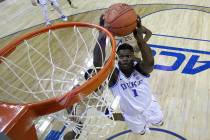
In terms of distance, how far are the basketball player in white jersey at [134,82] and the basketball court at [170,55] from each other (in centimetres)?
45

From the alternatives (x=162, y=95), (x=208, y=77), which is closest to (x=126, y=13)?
(x=162, y=95)

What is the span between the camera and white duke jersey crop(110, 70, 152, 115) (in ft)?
8.78

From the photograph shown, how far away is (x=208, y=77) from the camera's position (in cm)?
412

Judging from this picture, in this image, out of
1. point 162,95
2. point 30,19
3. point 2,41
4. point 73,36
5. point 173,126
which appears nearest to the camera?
point 173,126

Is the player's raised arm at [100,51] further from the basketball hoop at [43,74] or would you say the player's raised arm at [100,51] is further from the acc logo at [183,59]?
the acc logo at [183,59]

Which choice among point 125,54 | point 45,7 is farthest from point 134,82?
point 45,7

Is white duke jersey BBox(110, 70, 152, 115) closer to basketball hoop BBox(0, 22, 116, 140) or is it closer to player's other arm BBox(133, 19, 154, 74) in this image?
player's other arm BBox(133, 19, 154, 74)

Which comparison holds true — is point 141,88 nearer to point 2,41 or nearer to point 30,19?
point 2,41

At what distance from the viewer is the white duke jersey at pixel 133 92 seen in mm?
2676

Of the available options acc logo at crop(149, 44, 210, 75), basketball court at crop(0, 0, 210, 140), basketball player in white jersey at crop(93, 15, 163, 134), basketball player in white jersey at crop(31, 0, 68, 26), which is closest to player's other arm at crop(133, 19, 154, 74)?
basketball player in white jersey at crop(93, 15, 163, 134)

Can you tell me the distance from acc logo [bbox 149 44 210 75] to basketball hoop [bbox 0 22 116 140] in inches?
40.4

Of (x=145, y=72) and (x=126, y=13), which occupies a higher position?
(x=126, y=13)

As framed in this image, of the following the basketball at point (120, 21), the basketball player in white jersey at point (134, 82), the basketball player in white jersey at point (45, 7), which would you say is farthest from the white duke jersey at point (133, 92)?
the basketball player in white jersey at point (45, 7)

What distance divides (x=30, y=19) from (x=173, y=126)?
444cm
